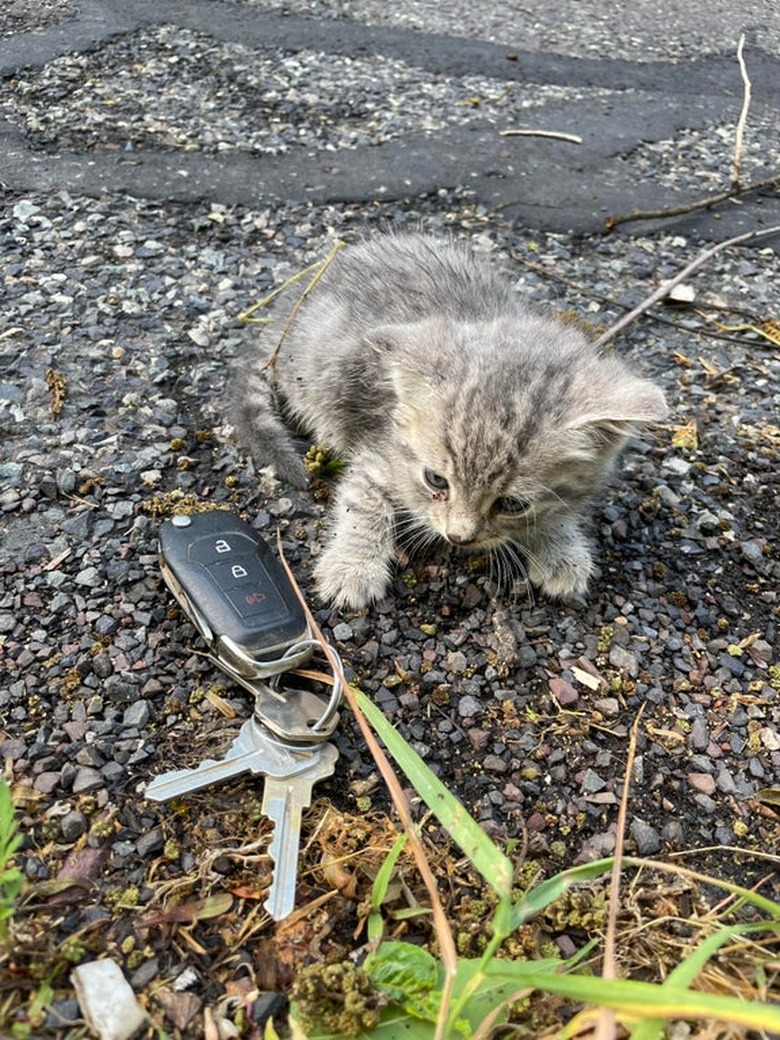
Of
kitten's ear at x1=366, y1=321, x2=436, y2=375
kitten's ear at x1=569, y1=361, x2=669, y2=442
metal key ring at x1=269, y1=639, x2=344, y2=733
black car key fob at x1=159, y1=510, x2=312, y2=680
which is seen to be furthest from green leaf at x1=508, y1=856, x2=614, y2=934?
kitten's ear at x1=366, y1=321, x2=436, y2=375

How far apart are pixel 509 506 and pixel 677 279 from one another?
4.78 feet

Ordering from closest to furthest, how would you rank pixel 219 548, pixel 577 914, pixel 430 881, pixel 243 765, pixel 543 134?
pixel 430 881
pixel 577 914
pixel 243 765
pixel 219 548
pixel 543 134

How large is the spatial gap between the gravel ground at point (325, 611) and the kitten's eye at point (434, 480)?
0.24 metres

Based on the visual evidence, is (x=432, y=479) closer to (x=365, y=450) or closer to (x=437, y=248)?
(x=365, y=450)

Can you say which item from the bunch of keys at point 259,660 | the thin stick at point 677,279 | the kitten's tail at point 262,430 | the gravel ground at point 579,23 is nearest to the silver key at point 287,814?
the bunch of keys at point 259,660

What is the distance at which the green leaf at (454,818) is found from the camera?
1.45 metres

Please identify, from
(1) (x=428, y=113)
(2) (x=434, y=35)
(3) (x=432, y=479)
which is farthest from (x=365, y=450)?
(2) (x=434, y=35)

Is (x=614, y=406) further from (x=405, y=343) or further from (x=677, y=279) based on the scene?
(x=677, y=279)

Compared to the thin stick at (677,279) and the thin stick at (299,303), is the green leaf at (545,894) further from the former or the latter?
the thin stick at (299,303)

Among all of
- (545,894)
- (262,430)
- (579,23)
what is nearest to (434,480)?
(262,430)

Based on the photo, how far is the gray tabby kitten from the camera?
8.05 feet

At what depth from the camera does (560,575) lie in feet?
8.50

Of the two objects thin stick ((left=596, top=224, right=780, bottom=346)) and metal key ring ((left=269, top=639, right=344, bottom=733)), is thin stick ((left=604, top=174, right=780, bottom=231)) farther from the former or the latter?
metal key ring ((left=269, top=639, right=344, bottom=733))

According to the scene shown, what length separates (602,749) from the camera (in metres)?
2.19
